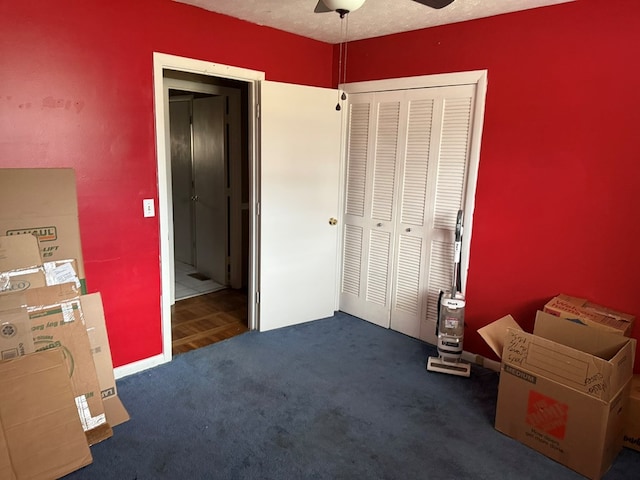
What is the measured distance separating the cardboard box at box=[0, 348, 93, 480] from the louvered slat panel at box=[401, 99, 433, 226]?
2518mm

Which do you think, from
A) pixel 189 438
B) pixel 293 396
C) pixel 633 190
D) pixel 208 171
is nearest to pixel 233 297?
pixel 208 171

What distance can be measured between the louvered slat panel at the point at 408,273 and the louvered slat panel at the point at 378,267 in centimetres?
13

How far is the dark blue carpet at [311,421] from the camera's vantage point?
2178 millimetres

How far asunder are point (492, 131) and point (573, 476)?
2057mm

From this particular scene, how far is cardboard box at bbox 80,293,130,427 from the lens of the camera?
246 cm

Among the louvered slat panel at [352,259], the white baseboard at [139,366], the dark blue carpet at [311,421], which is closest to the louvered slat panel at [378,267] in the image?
the louvered slat panel at [352,259]

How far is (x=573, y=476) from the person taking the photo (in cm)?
217

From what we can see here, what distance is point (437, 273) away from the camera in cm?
343

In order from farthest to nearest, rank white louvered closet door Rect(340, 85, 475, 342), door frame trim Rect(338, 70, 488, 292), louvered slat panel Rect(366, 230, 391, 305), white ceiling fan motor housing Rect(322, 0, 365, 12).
Result: louvered slat panel Rect(366, 230, 391, 305) < white louvered closet door Rect(340, 85, 475, 342) < door frame trim Rect(338, 70, 488, 292) < white ceiling fan motor housing Rect(322, 0, 365, 12)

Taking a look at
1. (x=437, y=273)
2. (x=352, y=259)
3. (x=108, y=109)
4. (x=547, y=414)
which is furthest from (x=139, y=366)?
(x=547, y=414)

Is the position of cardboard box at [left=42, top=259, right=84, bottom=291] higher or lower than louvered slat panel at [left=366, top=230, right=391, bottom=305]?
higher

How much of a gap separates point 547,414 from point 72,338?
2.47m

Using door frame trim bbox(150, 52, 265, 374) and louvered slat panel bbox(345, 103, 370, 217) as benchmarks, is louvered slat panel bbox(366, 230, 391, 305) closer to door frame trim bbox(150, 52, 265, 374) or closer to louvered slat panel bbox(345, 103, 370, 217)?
louvered slat panel bbox(345, 103, 370, 217)

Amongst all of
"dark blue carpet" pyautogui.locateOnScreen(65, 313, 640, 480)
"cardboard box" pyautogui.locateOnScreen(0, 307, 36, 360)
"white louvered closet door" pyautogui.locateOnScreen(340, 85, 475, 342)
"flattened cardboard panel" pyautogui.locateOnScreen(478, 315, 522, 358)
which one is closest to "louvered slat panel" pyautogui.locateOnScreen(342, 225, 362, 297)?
"white louvered closet door" pyautogui.locateOnScreen(340, 85, 475, 342)
